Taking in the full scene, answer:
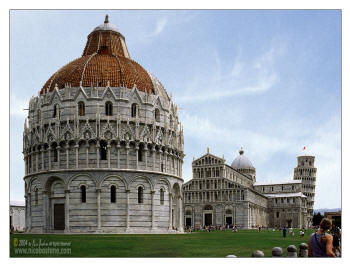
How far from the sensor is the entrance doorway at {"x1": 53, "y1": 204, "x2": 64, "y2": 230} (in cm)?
4719

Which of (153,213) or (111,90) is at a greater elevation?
(111,90)

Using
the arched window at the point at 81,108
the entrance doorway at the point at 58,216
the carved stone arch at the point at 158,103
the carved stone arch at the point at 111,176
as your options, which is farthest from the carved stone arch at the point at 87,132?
the carved stone arch at the point at 158,103

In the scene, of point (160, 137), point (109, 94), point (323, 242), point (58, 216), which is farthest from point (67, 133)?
point (323, 242)

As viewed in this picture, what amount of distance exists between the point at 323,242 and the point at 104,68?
41432 millimetres

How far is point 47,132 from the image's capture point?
49031 millimetres

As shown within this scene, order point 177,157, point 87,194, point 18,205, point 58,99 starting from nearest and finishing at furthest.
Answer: point 87,194 < point 58,99 < point 177,157 < point 18,205

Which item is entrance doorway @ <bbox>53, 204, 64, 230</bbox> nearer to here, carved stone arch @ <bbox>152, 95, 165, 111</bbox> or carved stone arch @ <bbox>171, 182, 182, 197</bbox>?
carved stone arch @ <bbox>171, 182, 182, 197</bbox>

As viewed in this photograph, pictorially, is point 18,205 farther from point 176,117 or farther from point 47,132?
point 176,117

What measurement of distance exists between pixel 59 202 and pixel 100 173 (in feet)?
17.3

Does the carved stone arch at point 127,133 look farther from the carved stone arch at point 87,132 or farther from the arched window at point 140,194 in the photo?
the arched window at point 140,194

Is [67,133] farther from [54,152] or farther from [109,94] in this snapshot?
[109,94]

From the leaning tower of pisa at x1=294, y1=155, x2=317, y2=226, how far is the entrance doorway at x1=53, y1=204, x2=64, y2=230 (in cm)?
10281

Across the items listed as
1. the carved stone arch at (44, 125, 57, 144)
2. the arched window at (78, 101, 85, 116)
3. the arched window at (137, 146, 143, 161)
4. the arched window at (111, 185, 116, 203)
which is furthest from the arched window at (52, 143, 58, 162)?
the arched window at (137, 146, 143, 161)

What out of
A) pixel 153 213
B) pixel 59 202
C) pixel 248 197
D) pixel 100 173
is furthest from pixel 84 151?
pixel 248 197
